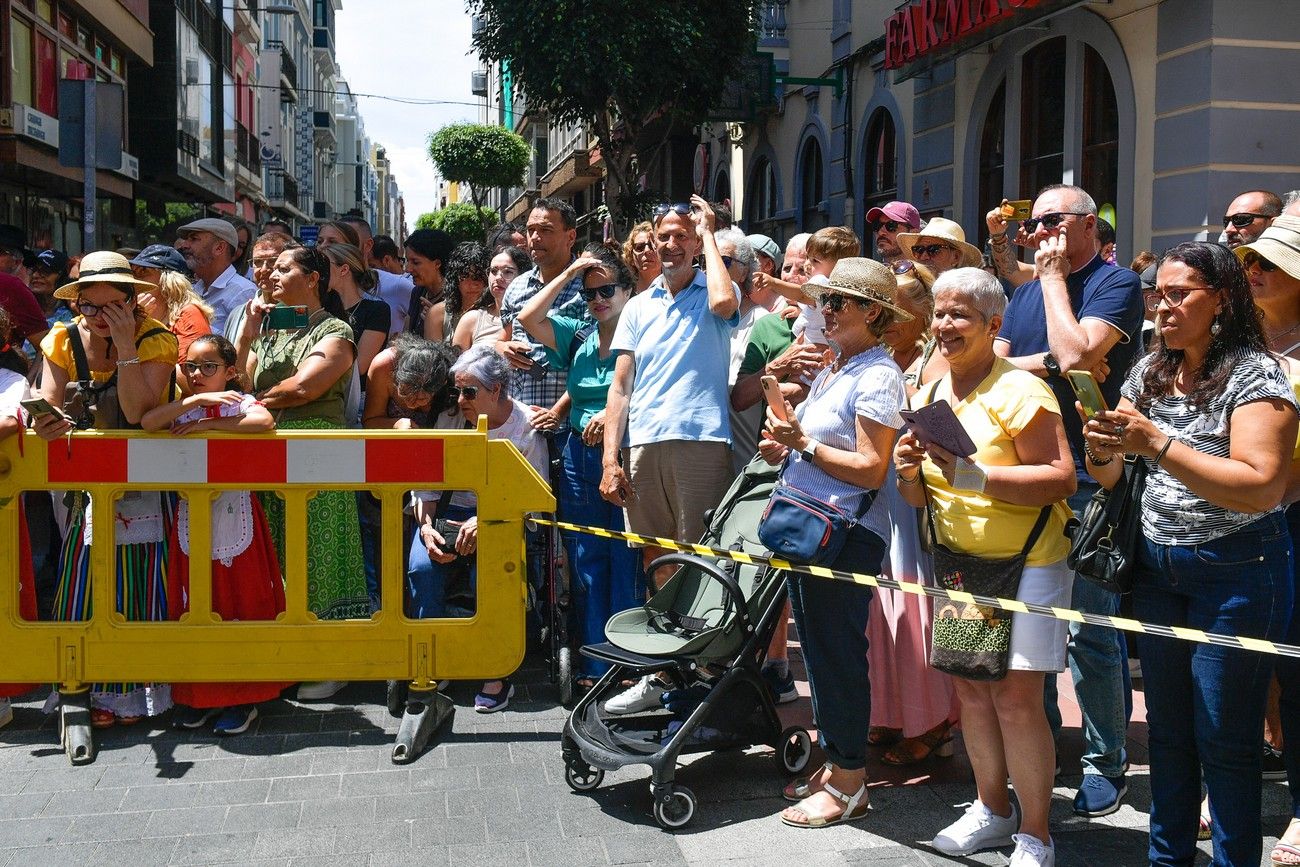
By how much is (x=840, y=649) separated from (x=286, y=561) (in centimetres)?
232

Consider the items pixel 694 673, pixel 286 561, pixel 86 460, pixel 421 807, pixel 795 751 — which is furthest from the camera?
pixel 286 561

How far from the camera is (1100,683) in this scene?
4320mm

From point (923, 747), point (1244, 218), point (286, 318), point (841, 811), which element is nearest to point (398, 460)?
point (286, 318)

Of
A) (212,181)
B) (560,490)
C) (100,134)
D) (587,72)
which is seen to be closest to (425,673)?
(560,490)

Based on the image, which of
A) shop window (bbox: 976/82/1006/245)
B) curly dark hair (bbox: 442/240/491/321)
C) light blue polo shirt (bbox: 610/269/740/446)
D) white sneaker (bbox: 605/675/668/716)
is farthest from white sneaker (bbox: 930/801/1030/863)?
shop window (bbox: 976/82/1006/245)

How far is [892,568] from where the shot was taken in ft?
15.6

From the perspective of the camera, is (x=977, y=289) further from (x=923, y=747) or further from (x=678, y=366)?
(x=923, y=747)

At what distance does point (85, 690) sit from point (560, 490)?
2159mm

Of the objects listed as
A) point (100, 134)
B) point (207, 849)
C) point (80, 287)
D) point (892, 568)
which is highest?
point (100, 134)

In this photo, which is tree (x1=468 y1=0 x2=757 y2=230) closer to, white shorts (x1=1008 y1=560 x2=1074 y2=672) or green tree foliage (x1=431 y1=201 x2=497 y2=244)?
white shorts (x1=1008 y1=560 x2=1074 y2=672)

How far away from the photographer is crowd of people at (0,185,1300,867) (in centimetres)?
327

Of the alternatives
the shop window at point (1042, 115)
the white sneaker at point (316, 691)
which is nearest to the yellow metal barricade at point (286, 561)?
the white sneaker at point (316, 691)

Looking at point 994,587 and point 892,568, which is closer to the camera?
point 994,587

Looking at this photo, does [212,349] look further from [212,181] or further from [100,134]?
[212,181]
